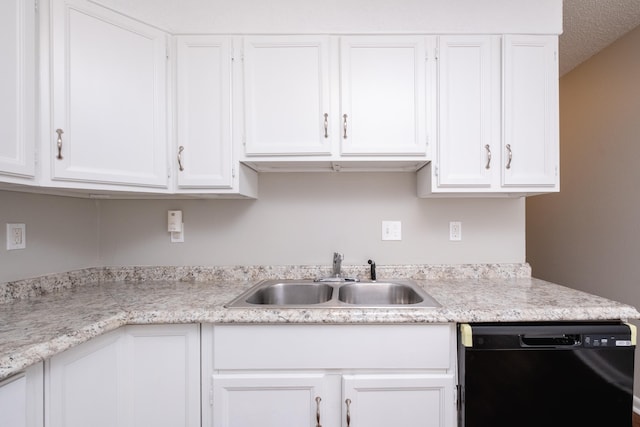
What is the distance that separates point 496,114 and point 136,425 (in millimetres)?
2062

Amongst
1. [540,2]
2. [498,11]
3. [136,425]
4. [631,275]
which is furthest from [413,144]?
[631,275]

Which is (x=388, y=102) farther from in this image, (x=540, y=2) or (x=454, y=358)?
(x=454, y=358)

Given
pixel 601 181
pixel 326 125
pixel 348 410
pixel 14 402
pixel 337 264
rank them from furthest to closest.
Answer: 1. pixel 601 181
2. pixel 337 264
3. pixel 326 125
4. pixel 348 410
5. pixel 14 402

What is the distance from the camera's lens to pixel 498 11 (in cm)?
142

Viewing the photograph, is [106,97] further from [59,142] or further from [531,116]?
[531,116]

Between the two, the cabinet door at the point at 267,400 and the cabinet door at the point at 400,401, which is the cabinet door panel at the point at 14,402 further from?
the cabinet door at the point at 400,401

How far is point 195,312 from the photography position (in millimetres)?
1091

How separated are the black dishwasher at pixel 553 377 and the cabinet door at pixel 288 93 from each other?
1088 millimetres

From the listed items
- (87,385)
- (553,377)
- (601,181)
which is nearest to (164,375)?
(87,385)

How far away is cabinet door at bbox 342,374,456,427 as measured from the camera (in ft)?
3.55

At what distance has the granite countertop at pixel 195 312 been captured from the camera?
851 millimetres

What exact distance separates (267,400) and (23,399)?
712 mm

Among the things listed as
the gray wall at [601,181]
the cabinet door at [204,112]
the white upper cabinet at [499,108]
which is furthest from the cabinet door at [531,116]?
the cabinet door at [204,112]

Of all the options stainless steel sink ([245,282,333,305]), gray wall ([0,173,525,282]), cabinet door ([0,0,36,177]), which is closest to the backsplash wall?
gray wall ([0,173,525,282])
